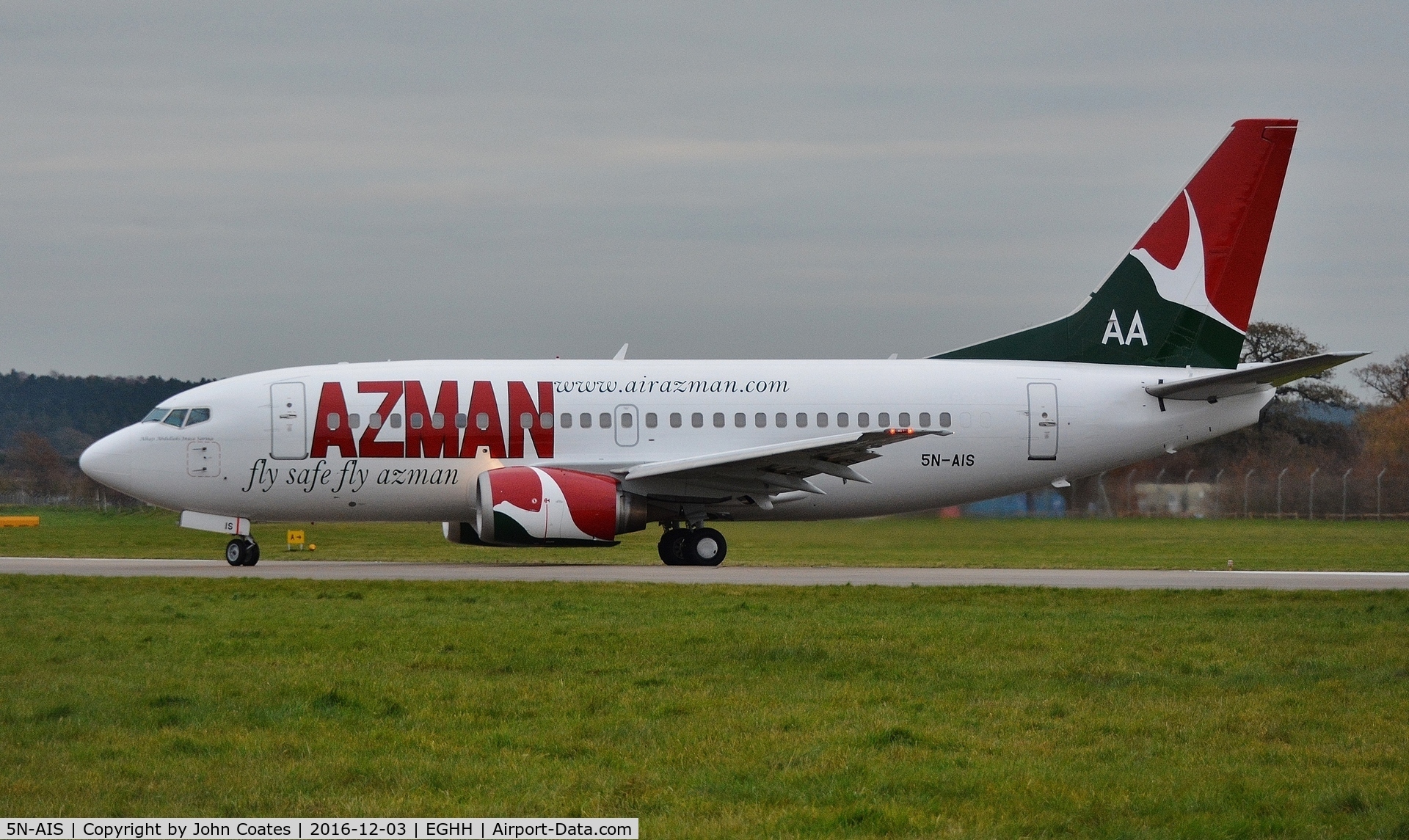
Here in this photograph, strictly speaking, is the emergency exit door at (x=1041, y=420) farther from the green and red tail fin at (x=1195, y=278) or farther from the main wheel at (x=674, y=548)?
the main wheel at (x=674, y=548)

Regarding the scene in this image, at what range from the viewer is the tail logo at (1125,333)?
27.8 metres

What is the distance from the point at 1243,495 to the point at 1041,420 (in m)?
22.0

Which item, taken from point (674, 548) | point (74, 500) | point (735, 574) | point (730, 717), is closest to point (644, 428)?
point (674, 548)

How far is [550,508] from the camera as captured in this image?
2400cm

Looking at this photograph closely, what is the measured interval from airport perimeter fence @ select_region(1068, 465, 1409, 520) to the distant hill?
61479mm

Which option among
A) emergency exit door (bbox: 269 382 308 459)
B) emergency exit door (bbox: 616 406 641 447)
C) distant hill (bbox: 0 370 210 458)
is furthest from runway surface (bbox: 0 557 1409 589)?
distant hill (bbox: 0 370 210 458)

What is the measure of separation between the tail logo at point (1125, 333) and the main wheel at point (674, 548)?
27.2 feet

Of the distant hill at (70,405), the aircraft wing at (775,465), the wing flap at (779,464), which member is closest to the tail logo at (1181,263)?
the aircraft wing at (775,465)

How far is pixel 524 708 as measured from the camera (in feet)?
33.6

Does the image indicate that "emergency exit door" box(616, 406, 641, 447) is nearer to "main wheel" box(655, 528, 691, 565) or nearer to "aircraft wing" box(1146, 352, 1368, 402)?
"main wheel" box(655, 528, 691, 565)

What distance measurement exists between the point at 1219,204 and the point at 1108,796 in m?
21.6

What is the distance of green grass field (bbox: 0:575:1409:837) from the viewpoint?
7.71m

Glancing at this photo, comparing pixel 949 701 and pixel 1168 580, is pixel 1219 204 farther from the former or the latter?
pixel 949 701

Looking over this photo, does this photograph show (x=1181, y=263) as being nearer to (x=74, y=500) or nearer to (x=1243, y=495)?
(x=1243, y=495)
